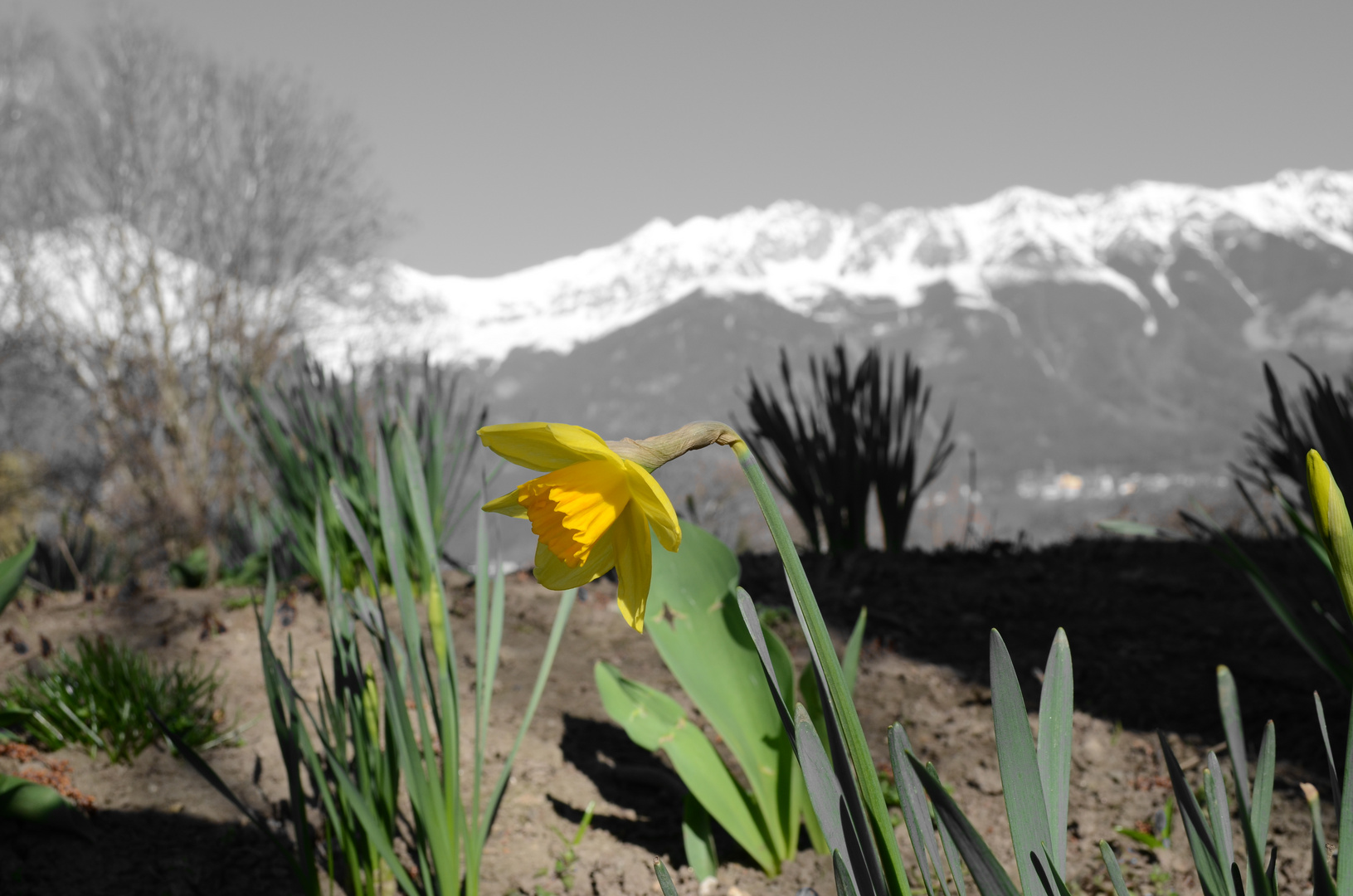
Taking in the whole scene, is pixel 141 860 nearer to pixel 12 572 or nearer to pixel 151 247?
pixel 12 572

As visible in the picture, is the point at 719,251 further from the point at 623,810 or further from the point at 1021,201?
the point at 623,810

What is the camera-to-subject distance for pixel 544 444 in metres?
0.51

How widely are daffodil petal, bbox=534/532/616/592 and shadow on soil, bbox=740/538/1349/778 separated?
915mm

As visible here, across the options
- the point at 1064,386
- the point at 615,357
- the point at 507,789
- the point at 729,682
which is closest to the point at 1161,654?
the point at 729,682

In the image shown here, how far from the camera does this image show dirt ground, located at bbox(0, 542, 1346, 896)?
120cm

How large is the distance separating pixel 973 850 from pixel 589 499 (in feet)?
1.04

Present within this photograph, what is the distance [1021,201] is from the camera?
503ft

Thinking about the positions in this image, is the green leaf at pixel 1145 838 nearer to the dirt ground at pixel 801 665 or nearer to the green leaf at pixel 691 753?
the dirt ground at pixel 801 665

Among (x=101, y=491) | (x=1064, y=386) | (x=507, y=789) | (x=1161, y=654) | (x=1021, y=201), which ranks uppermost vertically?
(x=1021, y=201)

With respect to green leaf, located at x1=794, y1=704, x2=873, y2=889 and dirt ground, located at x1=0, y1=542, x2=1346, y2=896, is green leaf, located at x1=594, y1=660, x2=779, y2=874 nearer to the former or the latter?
dirt ground, located at x1=0, y1=542, x2=1346, y2=896

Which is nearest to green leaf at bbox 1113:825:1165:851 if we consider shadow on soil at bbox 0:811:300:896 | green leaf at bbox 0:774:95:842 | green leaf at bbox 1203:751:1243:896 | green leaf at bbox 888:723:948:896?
green leaf at bbox 1203:751:1243:896

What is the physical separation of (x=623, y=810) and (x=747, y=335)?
284 feet

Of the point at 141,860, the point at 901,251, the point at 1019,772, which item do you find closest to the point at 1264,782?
the point at 1019,772

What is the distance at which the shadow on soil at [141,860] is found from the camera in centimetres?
116
